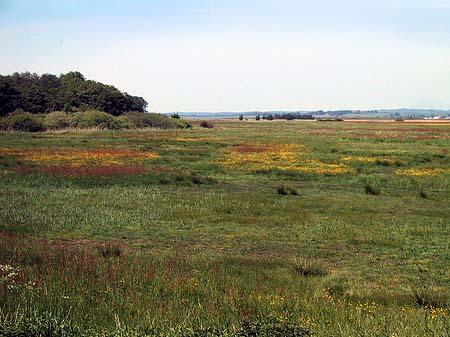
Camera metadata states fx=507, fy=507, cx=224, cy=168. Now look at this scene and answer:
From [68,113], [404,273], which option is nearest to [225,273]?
[404,273]

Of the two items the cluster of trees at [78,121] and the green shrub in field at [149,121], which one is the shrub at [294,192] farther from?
the green shrub in field at [149,121]

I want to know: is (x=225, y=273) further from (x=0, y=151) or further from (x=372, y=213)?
(x=0, y=151)

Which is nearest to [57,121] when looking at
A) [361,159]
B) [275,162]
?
[275,162]

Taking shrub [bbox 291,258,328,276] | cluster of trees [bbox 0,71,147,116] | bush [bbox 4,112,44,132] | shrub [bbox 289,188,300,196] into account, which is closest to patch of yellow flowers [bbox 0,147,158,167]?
shrub [bbox 289,188,300,196]

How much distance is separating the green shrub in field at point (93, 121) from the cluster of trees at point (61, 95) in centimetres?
704

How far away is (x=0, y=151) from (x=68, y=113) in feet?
134

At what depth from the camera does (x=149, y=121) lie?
90.8 meters

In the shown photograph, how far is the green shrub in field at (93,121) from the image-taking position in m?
76.8

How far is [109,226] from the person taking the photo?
1606cm

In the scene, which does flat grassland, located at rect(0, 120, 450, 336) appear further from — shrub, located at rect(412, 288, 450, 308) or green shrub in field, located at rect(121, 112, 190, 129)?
green shrub in field, located at rect(121, 112, 190, 129)

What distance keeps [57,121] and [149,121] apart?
19425 mm

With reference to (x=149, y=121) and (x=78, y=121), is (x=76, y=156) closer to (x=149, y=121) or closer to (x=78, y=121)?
(x=78, y=121)

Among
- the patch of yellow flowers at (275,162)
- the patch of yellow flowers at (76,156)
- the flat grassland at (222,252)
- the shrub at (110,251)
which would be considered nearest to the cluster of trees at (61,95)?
the patch of yellow flowers at (76,156)

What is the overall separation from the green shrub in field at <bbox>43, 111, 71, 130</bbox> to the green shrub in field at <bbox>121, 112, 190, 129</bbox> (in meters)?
11.5
